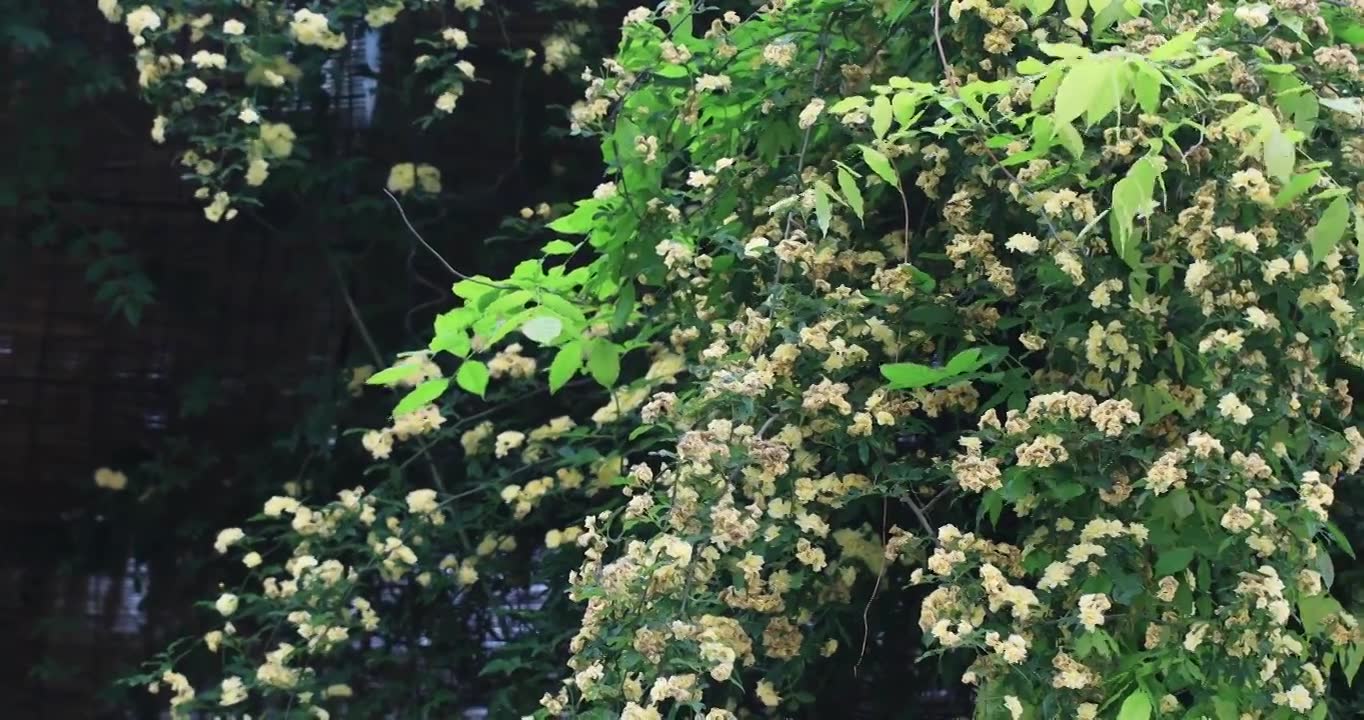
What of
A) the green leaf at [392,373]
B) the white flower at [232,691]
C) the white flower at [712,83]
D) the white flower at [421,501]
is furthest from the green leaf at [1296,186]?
the white flower at [232,691]

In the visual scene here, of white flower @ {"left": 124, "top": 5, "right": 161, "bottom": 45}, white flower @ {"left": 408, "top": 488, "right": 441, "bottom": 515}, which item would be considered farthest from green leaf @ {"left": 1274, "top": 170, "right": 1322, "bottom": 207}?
white flower @ {"left": 124, "top": 5, "right": 161, "bottom": 45}

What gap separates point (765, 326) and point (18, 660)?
214 centimetres

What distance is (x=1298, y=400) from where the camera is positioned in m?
1.16

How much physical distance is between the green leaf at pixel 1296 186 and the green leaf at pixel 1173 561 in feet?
1.00

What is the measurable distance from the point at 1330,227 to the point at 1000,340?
1.33 feet

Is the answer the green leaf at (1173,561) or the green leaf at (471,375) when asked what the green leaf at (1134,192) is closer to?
the green leaf at (1173,561)

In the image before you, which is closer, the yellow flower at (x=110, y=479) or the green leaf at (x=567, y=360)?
the green leaf at (x=567, y=360)

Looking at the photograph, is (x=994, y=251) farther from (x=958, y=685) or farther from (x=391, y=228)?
(x=391, y=228)

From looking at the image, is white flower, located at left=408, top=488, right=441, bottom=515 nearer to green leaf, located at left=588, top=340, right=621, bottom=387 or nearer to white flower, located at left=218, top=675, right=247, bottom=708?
white flower, located at left=218, top=675, right=247, bottom=708

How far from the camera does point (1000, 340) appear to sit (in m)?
1.40

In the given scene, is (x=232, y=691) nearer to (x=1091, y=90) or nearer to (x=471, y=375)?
(x=471, y=375)

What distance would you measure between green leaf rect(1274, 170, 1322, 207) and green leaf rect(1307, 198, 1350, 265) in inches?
1.0

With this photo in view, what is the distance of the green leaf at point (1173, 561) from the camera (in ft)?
3.67

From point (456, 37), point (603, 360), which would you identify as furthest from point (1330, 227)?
point (456, 37)
